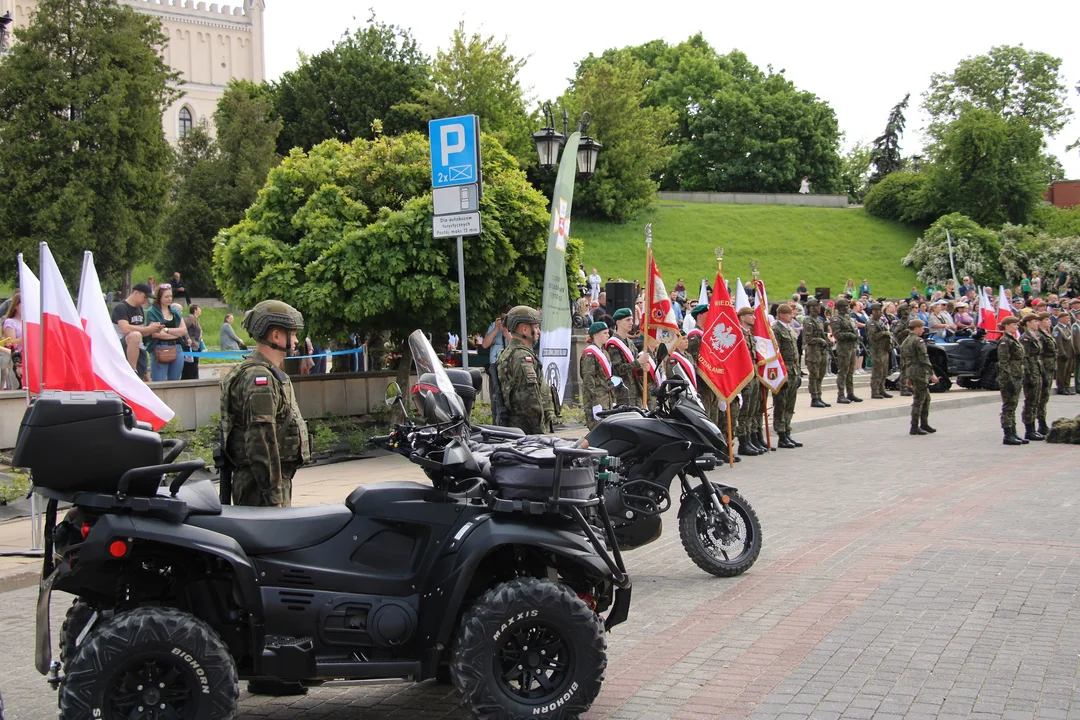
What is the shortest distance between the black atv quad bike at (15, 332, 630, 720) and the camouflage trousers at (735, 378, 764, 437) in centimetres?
1033

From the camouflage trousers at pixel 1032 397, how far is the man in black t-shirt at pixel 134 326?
1221cm

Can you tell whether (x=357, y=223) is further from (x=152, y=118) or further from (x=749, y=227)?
(x=749, y=227)

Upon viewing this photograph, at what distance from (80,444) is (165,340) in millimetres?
10004

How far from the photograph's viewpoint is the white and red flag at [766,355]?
15484mm

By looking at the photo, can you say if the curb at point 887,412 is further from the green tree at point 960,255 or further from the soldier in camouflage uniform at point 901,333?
the green tree at point 960,255

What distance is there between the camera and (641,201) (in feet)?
209

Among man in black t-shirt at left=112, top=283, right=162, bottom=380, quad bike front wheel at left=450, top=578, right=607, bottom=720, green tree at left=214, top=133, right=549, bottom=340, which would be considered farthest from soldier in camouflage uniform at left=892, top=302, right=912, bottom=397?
quad bike front wheel at left=450, top=578, right=607, bottom=720

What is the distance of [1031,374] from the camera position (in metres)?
16.6

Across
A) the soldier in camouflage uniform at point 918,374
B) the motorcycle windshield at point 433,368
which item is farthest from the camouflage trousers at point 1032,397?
the motorcycle windshield at point 433,368

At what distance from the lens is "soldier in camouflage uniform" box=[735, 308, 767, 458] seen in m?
15.3

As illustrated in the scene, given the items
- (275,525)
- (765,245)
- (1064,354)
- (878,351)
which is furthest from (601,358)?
(765,245)

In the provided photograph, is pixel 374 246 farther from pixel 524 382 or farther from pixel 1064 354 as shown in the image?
pixel 1064 354

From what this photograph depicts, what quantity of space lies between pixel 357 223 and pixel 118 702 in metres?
10.7

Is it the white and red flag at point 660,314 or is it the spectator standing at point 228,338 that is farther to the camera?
the spectator standing at point 228,338
